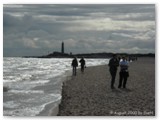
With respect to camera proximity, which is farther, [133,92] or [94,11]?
[133,92]

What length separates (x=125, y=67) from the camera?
1277cm

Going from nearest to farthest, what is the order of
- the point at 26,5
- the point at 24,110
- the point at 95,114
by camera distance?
the point at 95,114, the point at 26,5, the point at 24,110

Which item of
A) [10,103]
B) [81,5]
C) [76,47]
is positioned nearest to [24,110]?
[10,103]

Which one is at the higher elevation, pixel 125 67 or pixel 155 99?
pixel 125 67

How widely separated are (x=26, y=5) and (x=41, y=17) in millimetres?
581

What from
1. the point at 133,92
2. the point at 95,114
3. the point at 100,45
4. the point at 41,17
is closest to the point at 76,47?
the point at 100,45

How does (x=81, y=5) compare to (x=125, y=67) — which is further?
(x=125, y=67)

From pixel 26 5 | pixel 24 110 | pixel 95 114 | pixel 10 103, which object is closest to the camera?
pixel 95 114

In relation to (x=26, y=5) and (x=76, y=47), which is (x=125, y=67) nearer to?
(x=76, y=47)

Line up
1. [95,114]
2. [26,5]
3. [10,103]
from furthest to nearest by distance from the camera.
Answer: [10,103] < [26,5] < [95,114]

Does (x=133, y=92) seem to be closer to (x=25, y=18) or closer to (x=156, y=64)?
(x=156, y=64)

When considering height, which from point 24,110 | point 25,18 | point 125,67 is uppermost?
point 25,18

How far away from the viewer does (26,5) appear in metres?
10.6

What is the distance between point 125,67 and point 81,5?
3.32 meters
